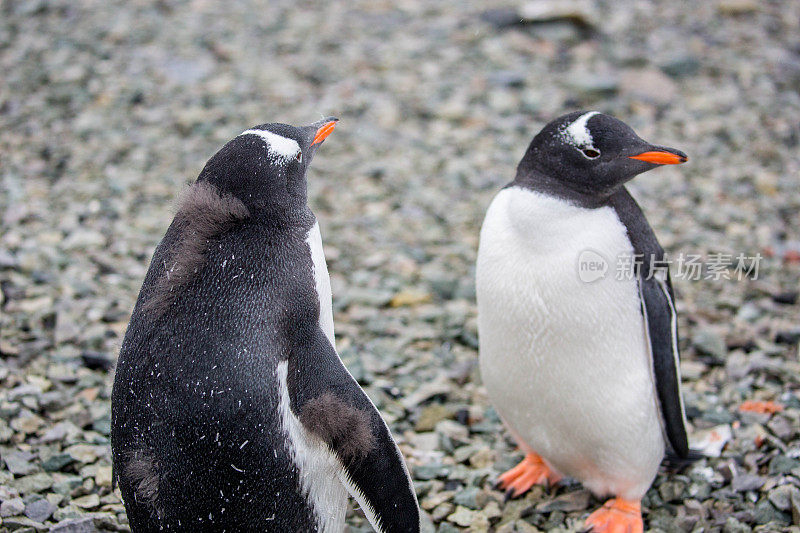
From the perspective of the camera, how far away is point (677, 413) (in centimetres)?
311

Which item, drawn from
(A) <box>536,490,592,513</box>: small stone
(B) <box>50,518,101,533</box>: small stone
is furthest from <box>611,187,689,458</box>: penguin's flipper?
(B) <box>50,518,101,533</box>: small stone

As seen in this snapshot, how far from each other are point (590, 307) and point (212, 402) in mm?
1404

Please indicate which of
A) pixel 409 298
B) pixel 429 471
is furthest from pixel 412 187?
pixel 429 471

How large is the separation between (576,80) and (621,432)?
4254mm

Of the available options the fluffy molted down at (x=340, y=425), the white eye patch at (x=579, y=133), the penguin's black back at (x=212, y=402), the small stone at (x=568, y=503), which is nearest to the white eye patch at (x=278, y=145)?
the penguin's black back at (x=212, y=402)

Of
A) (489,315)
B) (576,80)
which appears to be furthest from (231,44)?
(489,315)

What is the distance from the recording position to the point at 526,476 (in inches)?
133

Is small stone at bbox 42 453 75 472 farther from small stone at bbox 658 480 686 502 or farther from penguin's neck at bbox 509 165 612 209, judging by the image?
small stone at bbox 658 480 686 502

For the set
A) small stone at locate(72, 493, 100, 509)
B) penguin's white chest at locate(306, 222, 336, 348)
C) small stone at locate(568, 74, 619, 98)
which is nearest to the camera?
penguin's white chest at locate(306, 222, 336, 348)

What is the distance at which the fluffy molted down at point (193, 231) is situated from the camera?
2.34 m

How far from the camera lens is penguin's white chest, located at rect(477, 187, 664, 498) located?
9.85 ft

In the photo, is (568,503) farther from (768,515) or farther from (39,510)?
(39,510)

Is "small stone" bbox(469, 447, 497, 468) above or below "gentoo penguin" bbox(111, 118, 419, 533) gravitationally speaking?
below

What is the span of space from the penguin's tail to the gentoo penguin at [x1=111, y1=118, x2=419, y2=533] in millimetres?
1376
